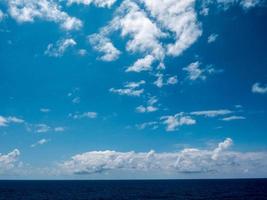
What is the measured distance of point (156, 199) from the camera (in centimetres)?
9019

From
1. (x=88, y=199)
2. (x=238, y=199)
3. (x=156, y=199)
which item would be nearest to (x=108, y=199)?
(x=88, y=199)

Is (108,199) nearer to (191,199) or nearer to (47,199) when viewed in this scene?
(47,199)

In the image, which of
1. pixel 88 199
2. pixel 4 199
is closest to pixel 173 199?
pixel 88 199

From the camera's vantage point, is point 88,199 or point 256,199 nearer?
point 256,199

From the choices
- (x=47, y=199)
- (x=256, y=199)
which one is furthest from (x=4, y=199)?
(x=256, y=199)

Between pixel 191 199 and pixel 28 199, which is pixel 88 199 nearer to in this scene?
pixel 28 199

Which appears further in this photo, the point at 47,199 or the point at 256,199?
the point at 47,199

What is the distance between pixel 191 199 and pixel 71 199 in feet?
122

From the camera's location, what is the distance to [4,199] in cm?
8912

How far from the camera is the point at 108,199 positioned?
89375mm

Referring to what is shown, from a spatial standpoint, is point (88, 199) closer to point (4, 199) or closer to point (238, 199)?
point (4, 199)

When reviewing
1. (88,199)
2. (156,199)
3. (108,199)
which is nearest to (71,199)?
(88,199)

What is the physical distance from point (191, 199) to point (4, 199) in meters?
57.8

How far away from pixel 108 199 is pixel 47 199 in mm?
19624
